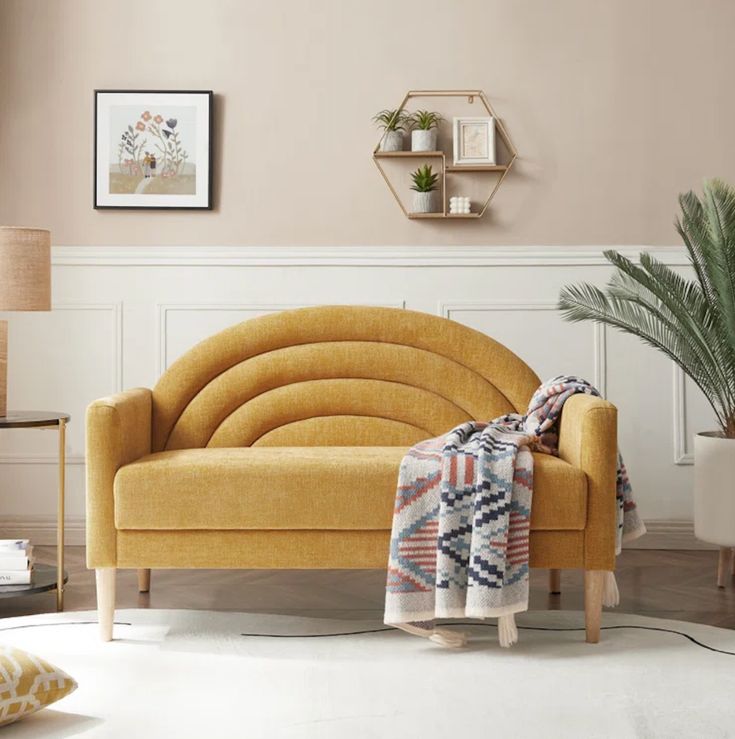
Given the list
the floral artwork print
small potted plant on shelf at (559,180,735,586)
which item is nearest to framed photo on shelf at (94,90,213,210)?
the floral artwork print

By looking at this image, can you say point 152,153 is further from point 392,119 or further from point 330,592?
point 330,592

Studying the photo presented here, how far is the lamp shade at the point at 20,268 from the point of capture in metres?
3.37

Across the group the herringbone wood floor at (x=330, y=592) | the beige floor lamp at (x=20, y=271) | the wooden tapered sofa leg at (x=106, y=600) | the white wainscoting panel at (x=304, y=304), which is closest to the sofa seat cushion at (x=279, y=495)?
the wooden tapered sofa leg at (x=106, y=600)

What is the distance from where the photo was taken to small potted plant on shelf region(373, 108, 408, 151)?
13.9ft

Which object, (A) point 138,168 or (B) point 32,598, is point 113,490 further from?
(A) point 138,168

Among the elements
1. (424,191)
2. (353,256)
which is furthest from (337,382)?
(424,191)

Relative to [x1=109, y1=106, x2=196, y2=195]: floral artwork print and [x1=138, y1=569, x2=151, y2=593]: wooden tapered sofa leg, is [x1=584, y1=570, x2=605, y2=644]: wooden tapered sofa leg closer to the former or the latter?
[x1=138, y1=569, x2=151, y2=593]: wooden tapered sofa leg

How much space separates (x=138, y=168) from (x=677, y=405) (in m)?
2.61

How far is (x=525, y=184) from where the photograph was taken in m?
4.30

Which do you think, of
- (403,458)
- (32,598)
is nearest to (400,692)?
(403,458)

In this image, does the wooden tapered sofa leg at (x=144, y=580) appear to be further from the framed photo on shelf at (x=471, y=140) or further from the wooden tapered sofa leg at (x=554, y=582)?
the framed photo on shelf at (x=471, y=140)

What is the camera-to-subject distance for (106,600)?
2.86 meters

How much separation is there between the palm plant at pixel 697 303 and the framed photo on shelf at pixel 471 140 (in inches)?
31.1

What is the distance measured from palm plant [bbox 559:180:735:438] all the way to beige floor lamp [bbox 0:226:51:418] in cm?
196
